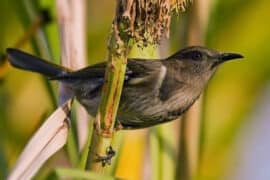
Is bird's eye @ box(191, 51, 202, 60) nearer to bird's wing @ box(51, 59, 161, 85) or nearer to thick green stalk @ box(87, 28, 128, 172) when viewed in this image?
bird's wing @ box(51, 59, 161, 85)

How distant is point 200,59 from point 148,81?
0.15 m

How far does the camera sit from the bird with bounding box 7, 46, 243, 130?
69.3 inches

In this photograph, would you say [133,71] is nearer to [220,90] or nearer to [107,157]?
[220,90]

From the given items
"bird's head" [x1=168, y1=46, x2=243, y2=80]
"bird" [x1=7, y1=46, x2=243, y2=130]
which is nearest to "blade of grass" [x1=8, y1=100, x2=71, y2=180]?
"bird" [x1=7, y1=46, x2=243, y2=130]

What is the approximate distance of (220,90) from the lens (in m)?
1.98

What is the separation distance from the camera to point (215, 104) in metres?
1.87

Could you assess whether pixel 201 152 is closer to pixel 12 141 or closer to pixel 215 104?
pixel 215 104

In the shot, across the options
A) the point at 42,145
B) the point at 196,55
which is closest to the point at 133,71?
the point at 196,55

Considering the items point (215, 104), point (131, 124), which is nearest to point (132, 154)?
point (131, 124)

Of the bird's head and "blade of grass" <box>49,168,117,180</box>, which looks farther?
the bird's head

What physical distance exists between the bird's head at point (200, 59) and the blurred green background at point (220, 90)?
0.03 m

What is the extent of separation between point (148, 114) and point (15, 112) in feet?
1.26

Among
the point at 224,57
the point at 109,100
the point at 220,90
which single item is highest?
the point at 109,100

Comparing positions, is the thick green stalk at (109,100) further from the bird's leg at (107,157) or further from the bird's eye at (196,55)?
the bird's eye at (196,55)
